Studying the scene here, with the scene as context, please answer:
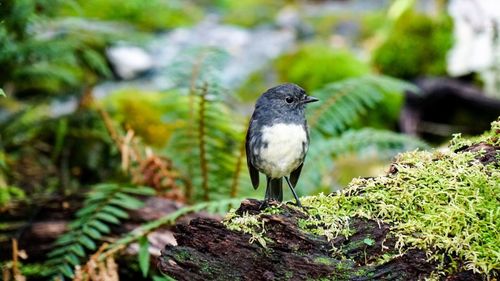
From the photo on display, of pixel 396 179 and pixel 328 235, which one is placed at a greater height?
pixel 396 179

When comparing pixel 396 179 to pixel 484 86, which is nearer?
pixel 396 179

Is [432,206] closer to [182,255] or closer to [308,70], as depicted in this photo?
[182,255]

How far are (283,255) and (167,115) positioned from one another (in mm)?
2926

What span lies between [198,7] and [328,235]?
37.0ft

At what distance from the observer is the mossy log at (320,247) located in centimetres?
231

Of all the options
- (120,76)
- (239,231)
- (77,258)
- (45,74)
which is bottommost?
(77,258)

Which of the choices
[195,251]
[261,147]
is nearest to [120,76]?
[261,147]

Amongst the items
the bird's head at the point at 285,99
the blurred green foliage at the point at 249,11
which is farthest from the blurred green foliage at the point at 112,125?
the blurred green foliage at the point at 249,11

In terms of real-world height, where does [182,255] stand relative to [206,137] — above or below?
below

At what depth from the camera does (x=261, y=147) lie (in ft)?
10.6

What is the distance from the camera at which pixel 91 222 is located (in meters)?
3.93

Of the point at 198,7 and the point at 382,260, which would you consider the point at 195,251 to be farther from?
the point at 198,7

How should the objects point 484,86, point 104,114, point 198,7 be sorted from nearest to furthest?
point 104,114 → point 484,86 → point 198,7

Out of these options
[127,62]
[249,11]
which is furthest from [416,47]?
[249,11]
